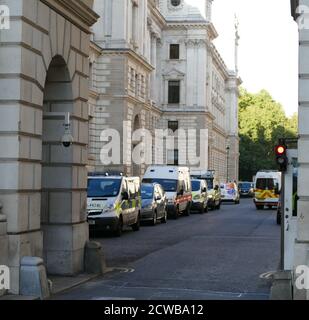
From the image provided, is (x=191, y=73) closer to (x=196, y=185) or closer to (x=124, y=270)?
(x=196, y=185)

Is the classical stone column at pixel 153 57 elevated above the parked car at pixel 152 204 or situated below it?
above

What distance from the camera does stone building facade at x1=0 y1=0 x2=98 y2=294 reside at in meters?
11.5

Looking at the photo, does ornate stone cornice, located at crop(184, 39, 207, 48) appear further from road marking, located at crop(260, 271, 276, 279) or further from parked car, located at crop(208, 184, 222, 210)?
road marking, located at crop(260, 271, 276, 279)

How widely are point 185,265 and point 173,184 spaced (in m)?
21.9

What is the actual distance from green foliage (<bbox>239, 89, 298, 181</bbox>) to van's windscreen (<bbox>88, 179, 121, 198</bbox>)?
83.5 m

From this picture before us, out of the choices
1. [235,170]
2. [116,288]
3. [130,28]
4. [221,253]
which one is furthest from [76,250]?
[235,170]

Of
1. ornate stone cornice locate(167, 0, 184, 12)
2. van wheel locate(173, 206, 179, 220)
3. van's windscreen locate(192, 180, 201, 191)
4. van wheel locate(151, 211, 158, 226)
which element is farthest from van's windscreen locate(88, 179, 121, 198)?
ornate stone cornice locate(167, 0, 184, 12)

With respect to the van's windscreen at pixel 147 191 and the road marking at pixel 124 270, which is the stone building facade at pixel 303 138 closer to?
the road marking at pixel 124 270

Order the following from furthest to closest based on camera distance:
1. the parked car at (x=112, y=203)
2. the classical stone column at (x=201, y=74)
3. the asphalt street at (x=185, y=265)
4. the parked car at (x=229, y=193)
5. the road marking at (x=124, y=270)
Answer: the classical stone column at (x=201, y=74)
the parked car at (x=229, y=193)
the parked car at (x=112, y=203)
the road marking at (x=124, y=270)
the asphalt street at (x=185, y=265)

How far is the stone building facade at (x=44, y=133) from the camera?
1155cm

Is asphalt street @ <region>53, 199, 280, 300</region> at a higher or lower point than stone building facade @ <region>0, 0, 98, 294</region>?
lower

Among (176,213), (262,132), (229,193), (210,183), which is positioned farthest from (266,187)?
(262,132)

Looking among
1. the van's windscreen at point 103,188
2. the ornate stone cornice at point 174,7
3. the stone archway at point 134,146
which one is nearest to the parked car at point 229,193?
the stone archway at point 134,146

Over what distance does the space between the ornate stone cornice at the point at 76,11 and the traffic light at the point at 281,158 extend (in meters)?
4.62
